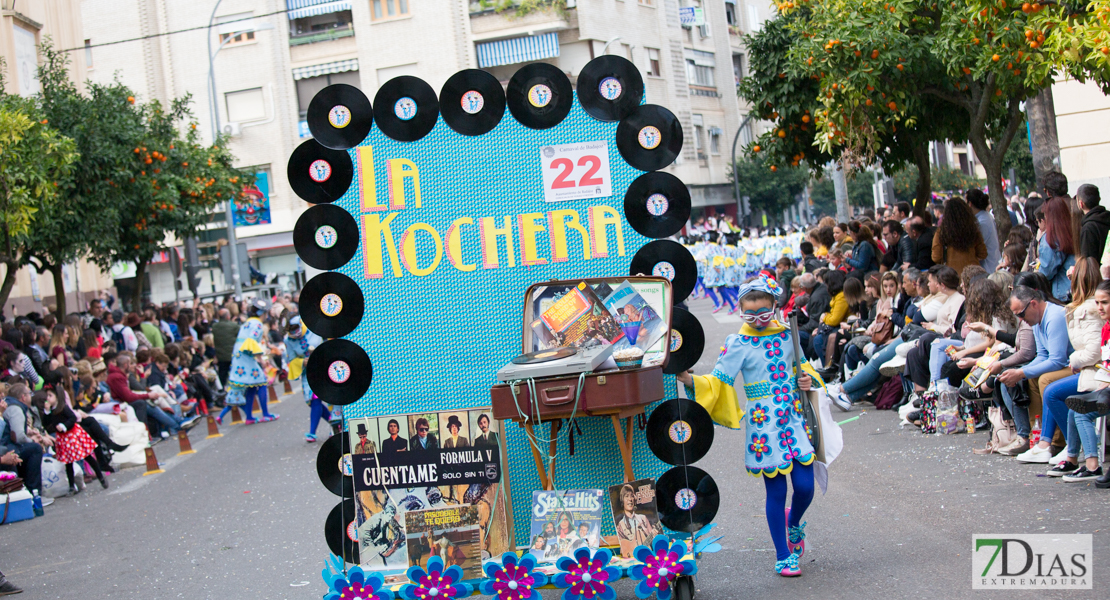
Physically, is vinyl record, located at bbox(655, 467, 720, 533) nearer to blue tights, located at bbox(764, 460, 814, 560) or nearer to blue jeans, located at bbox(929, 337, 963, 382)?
blue tights, located at bbox(764, 460, 814, 560)

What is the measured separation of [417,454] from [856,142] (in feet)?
29.7

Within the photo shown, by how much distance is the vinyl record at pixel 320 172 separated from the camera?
601 cm

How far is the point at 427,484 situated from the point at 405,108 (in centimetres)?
202

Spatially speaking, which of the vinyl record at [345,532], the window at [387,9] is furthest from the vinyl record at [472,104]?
the window at [387,9]

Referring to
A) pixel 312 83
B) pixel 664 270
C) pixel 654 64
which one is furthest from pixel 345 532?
pixel 654 64

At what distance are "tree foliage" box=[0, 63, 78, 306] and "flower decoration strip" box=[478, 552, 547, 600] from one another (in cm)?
1005

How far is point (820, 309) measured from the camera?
14.4 m

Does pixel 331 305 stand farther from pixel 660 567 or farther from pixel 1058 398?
pixel 1058 398

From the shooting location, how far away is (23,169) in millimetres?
14172

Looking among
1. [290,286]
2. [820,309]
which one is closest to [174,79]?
[290,286]

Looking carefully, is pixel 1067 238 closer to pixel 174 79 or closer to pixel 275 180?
pixel 275 180

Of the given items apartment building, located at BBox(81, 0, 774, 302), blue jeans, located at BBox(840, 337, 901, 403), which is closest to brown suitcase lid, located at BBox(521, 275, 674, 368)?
blue jeans, located at BBox(840, 337, 901, 403)

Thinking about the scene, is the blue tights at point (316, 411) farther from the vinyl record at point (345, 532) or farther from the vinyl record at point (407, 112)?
the vinyl record at point (407, 112)

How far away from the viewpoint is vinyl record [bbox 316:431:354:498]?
19.7ft
